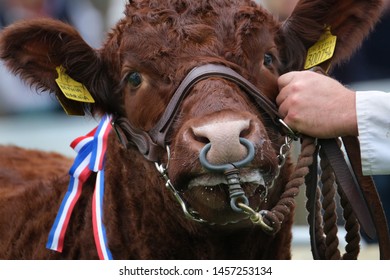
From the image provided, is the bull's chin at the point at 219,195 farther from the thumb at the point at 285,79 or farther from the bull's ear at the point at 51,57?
the bull's ear at the point at 51,57

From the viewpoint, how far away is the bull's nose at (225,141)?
3.29 metres

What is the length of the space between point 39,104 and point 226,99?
6509 millimetres

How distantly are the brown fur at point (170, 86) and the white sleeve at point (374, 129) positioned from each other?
1.29ft

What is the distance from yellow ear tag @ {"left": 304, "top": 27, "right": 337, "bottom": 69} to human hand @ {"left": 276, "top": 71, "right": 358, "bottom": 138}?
51 cm

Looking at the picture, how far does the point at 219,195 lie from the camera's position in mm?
3441

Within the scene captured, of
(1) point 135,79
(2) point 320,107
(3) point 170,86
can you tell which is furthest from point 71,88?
(2) point 320,107

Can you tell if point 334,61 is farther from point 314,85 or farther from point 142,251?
point 142,251

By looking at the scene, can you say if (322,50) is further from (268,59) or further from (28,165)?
(28,165)

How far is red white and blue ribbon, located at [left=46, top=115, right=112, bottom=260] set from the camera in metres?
4.24

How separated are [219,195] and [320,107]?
0.58 meters

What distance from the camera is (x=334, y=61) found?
4391 millimetres

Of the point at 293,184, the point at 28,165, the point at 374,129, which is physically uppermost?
the point at 374,129

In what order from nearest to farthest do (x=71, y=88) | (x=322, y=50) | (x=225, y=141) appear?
1. (x=225, y=141)
2. (x=322, y=50)
3. (x=71, y=88)

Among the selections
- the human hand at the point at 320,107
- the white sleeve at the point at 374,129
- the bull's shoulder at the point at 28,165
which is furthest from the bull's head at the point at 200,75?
the bull's shoulder at the point at 28,165
